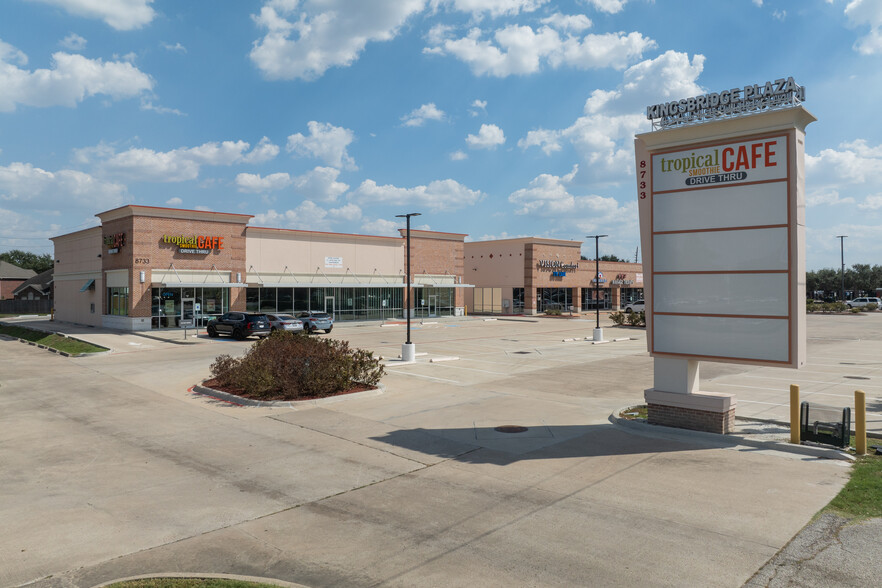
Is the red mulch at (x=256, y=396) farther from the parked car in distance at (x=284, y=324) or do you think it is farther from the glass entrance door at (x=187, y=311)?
the glass entrance door at (x=187, y=311)

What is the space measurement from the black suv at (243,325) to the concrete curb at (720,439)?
24599 mm

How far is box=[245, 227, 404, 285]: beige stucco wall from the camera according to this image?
1702 inches

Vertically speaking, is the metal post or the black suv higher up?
the black suv

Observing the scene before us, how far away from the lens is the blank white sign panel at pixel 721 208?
1088 centimetres

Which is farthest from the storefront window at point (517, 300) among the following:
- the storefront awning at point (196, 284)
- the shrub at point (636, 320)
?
the storefront awning at point (196, 284)

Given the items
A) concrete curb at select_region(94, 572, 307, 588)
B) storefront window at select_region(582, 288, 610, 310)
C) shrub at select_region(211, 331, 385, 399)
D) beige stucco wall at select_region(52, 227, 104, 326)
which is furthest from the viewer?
storefront window at select_region(582, 288, 610, 310)

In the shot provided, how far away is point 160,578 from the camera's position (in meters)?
5.77

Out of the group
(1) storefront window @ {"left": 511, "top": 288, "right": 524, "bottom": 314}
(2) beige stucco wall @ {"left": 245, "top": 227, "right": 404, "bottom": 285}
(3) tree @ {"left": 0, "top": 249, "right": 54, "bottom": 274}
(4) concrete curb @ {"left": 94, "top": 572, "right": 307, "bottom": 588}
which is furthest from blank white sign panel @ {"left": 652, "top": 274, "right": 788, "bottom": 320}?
(3) tree @ {"left": 0, "top": 249, "right": 54, "bottom": 274}

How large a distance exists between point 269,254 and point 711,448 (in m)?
37.9

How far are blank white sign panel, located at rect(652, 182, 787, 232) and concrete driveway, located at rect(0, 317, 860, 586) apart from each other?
436 centimetres

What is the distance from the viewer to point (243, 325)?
3338 centimetres

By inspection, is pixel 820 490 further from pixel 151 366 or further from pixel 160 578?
pixel 151 366

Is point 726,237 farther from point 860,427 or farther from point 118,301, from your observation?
point 118,301

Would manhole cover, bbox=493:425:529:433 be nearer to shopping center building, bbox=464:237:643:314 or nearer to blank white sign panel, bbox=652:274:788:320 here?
blank white sign panel, bbox=652:274:788:320
